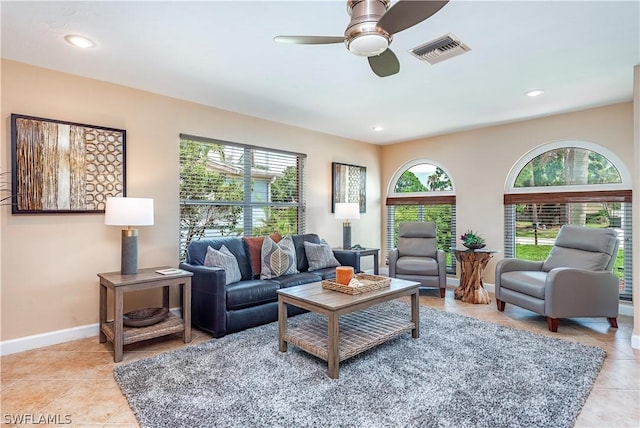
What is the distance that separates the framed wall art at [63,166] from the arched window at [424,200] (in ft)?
14.6

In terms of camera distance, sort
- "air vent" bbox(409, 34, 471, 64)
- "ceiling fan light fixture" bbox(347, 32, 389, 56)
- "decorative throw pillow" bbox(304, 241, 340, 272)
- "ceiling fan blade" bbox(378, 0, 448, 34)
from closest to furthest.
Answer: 1. "ceiling fan blade" bbox(378, 0, 448, 34)
2. "ceiling fan light fixture" bbox(347, 32, 389, 56)
3. "air vent" bbox(409, 34, 471, 64)
4. "decorative throw pillow" bbox(304, 241, 340, 272)

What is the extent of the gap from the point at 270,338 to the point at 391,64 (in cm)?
248

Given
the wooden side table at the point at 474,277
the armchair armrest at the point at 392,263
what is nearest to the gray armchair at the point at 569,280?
the wooden side table at the point at 474,277

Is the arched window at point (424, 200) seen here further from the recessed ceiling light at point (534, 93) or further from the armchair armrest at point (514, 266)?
the recessed ceiling light at point (534, 93)

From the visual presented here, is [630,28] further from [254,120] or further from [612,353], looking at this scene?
[254,120]

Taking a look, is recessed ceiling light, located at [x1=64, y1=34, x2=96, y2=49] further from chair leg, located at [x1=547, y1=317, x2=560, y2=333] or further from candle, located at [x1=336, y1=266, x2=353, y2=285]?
chair leg, located at [x1=547, y1=317, x2=560, y2=333]

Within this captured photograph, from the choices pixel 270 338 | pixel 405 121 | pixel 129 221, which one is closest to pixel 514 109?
pixel 405 121

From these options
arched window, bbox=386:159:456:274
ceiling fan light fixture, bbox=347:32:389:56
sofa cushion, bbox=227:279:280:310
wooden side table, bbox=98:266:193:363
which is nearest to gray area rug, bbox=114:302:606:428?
wooden side table, bbox=98:266:193:363

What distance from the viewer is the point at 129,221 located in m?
2.88

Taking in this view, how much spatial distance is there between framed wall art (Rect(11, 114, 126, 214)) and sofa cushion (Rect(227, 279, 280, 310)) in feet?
4.93

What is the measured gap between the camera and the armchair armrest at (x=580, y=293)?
3230 millimetres

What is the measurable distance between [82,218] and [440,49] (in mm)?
3483

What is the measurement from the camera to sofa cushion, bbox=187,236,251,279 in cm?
352

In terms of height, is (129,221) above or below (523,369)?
above
